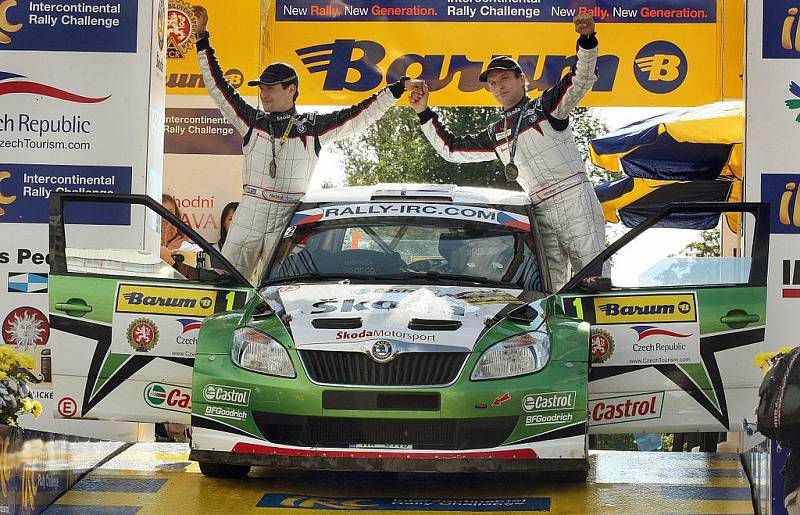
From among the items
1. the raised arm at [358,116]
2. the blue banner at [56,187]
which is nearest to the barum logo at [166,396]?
the blue banner at [56,187]

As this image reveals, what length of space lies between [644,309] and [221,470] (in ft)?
7.87

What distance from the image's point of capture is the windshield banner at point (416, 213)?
7.61 meters

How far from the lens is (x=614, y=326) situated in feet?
23.3

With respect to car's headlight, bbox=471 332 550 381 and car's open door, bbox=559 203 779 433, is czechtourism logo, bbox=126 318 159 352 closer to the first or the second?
car's headlight, bbox=471 332 550 381

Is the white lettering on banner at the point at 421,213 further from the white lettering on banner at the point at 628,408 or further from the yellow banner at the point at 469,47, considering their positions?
the yellow banner at the point at 469,47

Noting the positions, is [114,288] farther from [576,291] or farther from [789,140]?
[789,140]

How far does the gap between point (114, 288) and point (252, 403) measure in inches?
64.2

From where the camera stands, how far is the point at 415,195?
25.7 feet

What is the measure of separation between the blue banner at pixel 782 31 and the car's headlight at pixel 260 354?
4136 mm

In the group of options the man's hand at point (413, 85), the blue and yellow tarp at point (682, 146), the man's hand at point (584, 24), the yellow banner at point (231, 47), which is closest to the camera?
the man's hand at point (584, 24)

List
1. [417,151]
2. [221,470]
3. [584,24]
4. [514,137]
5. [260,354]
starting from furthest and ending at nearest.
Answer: [417,151], [514,137], [584,24], [221,470], [260,354]

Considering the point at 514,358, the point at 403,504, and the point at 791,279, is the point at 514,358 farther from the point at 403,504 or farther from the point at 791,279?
the point at 791,279

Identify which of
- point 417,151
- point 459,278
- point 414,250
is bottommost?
point 459,278

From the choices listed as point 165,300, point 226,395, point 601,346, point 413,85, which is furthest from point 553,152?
point 226,395
